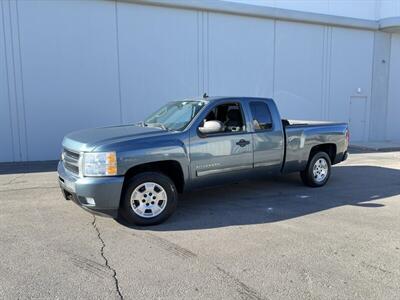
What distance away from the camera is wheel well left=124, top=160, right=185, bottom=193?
212 inches

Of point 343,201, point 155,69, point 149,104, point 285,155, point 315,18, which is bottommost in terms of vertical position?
point 343,201

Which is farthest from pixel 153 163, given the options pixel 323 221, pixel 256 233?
pixel 323 221

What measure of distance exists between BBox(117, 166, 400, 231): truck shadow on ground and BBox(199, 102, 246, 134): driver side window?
54.0 inches

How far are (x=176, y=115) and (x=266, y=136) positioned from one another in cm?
171

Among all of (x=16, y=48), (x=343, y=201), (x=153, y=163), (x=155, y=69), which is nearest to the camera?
(x=153, y=163)

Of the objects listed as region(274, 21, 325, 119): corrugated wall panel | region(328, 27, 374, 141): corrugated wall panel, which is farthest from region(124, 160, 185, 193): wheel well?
region(328, 27, 374, 141): corrugated wall panel

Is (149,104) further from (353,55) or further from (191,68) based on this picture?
(353,55)

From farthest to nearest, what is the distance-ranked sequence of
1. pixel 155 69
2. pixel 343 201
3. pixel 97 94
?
pixel 155 69
pixel 97 94
pixel 343 201

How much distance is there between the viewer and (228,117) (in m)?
6.58

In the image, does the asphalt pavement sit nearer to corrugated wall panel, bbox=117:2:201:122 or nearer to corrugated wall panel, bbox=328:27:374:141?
corrugated wall panel, bbox=117:2:201:122

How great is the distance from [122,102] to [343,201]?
8354 mm

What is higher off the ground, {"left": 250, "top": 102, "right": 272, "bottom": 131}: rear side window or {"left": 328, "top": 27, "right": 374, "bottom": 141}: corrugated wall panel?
{"left": 328, "top": 27, "right": 374, "bottom": 141}: corrugated wall panel

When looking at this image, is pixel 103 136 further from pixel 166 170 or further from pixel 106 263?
pixel 106 263

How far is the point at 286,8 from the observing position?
15.2 m
